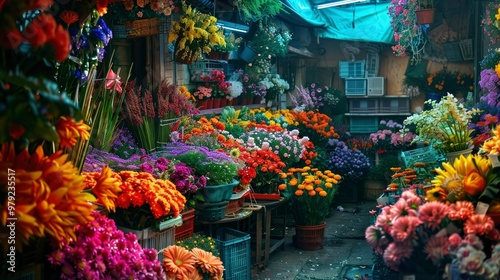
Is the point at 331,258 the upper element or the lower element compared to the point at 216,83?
lower

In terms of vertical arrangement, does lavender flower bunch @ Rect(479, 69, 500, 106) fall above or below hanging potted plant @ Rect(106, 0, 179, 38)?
below

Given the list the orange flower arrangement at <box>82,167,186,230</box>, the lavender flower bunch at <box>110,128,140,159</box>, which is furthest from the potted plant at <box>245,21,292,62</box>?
the orange flower arrangement at <box>82,167,186,230</box>

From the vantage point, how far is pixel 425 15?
411 inches

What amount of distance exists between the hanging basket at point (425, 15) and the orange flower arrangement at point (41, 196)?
8815 mm

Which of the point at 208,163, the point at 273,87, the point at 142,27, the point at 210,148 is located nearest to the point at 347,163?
the point at 273,87

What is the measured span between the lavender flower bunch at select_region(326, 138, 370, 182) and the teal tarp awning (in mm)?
3185

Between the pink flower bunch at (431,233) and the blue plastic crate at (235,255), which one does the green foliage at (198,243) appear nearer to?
the blue plastic crate at (235,255)

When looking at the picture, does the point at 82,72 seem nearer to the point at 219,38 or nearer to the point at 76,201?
the point at 76,201

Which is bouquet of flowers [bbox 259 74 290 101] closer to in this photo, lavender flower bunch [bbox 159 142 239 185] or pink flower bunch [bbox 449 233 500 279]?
lavender flower bunch [bbox 159 142 239 185]

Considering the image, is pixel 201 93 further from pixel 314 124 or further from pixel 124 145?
pixel 314 124

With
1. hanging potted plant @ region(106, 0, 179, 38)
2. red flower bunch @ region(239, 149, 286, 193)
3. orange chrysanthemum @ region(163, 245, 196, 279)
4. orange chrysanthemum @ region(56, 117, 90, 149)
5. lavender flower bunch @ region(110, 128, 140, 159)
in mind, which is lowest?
orange chrysanthemum @ region(163, 245, 196, 279)

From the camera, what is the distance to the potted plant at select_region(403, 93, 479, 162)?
226 inches

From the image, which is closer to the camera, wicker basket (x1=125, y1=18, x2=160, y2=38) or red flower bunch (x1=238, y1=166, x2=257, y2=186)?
red flower bunch (x1=238, y1=166, x2=257, y2=186)

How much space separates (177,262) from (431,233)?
2.00 meters
